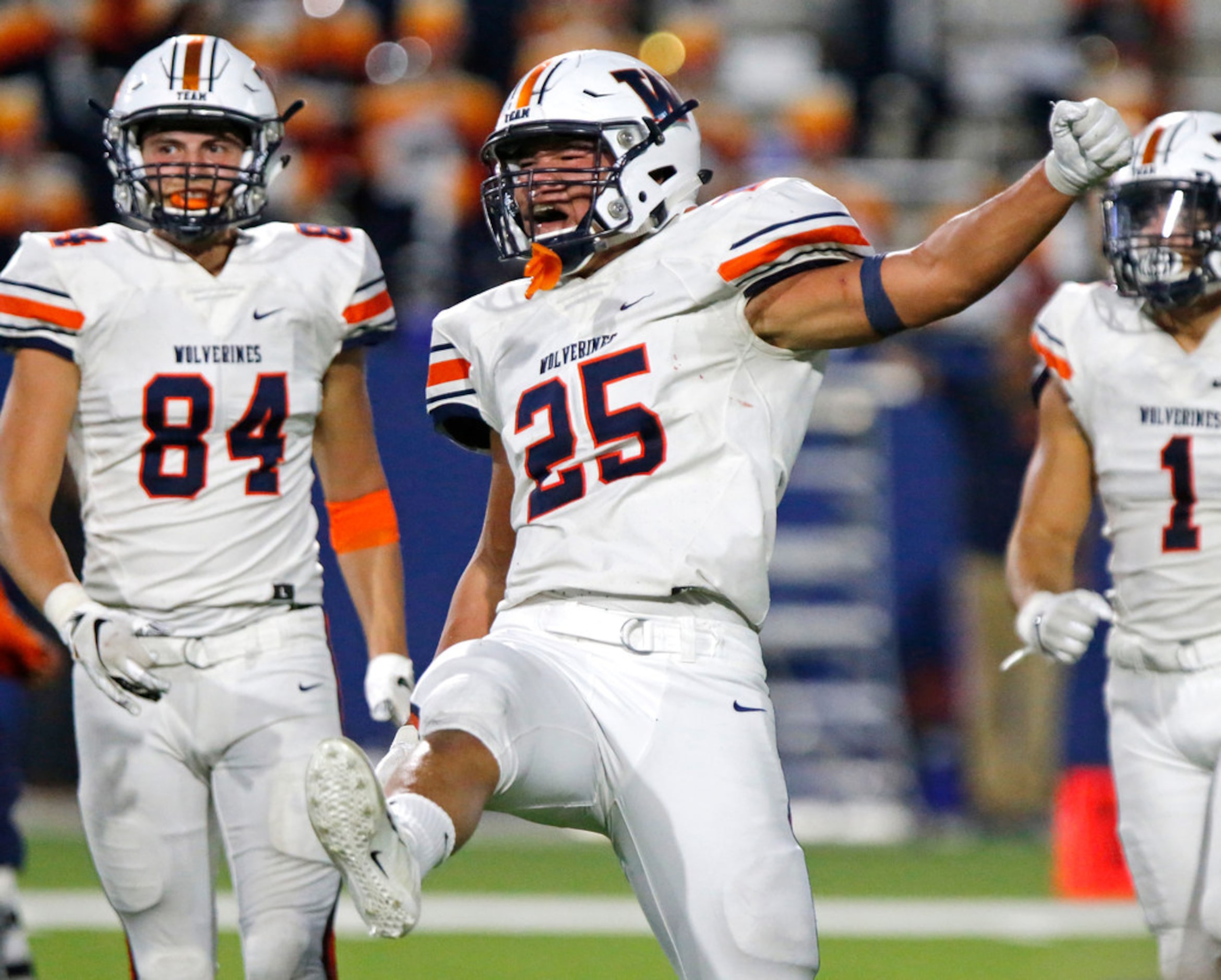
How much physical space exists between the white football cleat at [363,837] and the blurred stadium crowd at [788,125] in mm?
5378

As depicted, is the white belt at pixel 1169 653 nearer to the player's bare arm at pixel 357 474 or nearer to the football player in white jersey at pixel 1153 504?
the football player in white jersey at pixel 1153 504

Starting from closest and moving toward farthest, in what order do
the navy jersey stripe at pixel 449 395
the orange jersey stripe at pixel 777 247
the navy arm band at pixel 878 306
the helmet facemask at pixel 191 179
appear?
the navy arm band at pixel 878 306, the orange jersey stripe at pixel 777 247, the navy jersey stripe at pixel 449 395, the helmet facemask at pixel 191 179

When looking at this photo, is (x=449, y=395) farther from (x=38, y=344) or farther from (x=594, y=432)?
(x=38, y=344)

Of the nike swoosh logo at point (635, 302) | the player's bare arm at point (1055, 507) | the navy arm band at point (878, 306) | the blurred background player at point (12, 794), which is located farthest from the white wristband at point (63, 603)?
the player's bare arm at point (1055, 507)

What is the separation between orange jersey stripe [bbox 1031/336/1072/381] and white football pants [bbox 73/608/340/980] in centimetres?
168

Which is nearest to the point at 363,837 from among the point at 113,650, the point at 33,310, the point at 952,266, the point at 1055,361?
the point at 113,650

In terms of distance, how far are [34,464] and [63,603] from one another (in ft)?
0.89

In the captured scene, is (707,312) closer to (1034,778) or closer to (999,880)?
(999,880)

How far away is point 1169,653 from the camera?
3.71m

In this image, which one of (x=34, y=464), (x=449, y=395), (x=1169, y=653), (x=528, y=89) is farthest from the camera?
(x=1169, y=653)

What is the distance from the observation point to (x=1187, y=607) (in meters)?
3.71

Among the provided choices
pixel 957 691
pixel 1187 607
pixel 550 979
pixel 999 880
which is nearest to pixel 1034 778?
pixel 957 691

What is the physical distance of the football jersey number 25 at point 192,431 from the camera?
3473 millimetres

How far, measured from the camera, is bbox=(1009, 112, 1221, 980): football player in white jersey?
11.9ft
